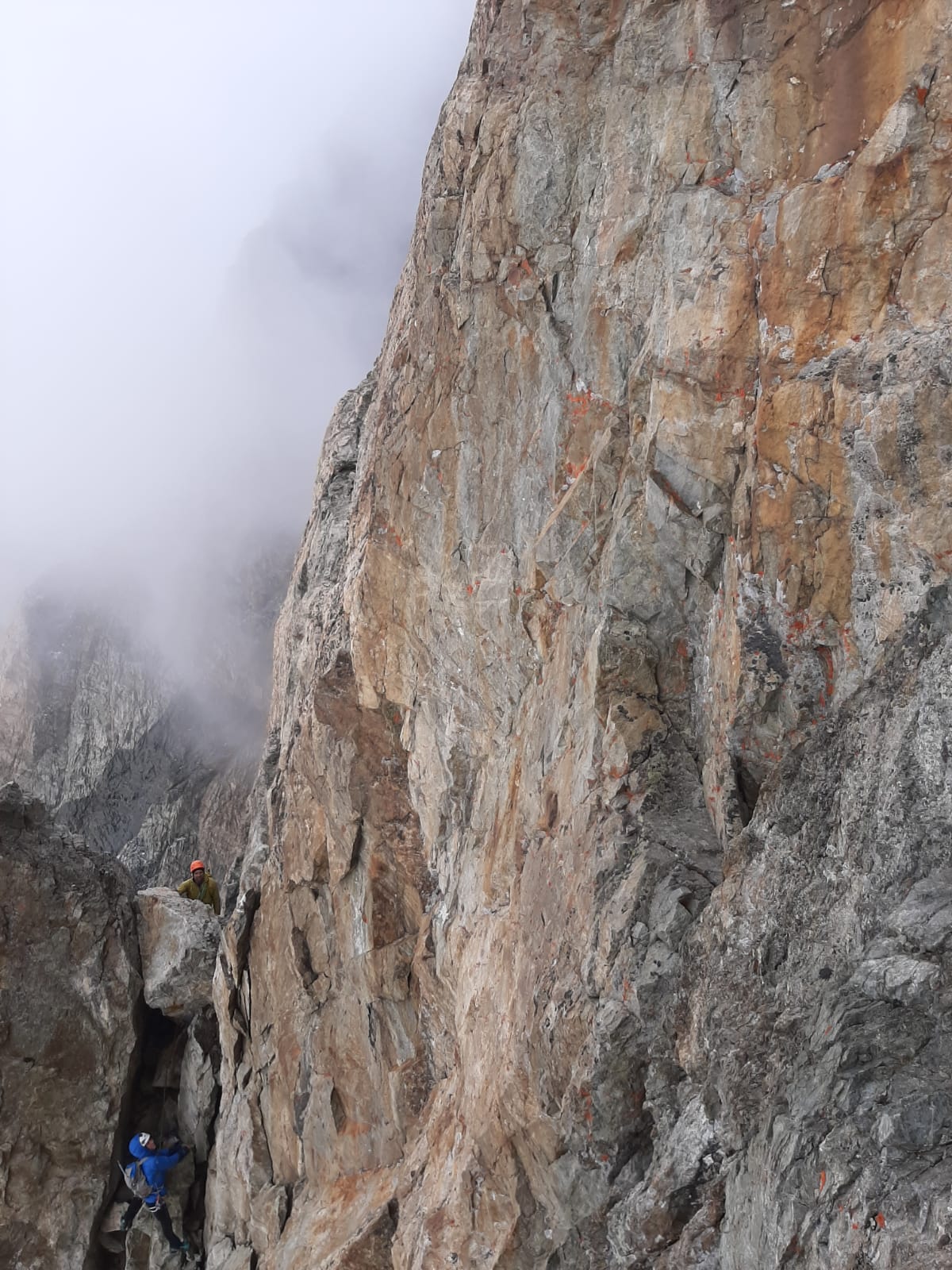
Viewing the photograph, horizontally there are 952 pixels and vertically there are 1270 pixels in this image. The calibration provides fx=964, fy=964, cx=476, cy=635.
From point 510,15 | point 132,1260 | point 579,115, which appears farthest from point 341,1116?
point 510,15

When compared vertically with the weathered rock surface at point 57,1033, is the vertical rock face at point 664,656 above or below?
above

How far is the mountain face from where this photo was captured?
97.7ft

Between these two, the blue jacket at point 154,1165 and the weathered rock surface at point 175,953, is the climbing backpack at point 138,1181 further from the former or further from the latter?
the weathered rock surface at point 175,953

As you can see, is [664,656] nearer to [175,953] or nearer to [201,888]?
[175,953]

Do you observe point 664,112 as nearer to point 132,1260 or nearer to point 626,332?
point 626,332

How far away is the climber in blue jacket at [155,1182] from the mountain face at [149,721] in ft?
39.3

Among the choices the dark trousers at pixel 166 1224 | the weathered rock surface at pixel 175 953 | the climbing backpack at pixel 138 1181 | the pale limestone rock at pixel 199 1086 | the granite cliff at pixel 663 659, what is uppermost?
the granite cliff at pixel 663 659

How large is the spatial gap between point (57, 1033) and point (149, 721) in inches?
662

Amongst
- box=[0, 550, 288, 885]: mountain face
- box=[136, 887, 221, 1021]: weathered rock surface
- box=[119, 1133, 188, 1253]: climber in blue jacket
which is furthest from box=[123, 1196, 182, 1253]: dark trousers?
box=[0, 550, 288, 885]: mountain face

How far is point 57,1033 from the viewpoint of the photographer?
16547 mm

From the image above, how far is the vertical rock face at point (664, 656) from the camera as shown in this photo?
18.7 ft

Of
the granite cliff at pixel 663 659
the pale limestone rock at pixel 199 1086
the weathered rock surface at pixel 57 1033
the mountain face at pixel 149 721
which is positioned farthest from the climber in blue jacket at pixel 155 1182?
the mountain face at pixel 149 721

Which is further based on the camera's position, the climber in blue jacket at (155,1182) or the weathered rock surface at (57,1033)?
the weathered rock surface at (57,1033)

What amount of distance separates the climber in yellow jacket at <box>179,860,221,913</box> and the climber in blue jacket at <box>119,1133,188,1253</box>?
5.05 metres
